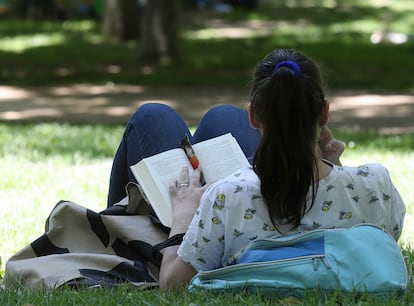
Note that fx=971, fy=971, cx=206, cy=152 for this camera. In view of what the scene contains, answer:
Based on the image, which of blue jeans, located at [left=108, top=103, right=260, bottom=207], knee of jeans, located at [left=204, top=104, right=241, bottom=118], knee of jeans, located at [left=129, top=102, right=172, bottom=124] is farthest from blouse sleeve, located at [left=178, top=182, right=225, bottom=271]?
knee of jeans, located at [left=204, top=104, right=241, bottom=118]

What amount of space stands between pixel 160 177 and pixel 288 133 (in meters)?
0.75

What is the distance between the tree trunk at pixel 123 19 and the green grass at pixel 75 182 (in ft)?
34.8

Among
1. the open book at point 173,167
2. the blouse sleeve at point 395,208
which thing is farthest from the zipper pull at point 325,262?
the open book at point 173,167

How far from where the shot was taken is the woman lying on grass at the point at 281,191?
117 inches

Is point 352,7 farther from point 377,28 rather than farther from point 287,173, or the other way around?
point 287,173

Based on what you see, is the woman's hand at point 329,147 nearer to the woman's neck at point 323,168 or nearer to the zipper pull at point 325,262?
the woman's neck at point 323,168

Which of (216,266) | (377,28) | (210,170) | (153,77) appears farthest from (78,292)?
(377,28)

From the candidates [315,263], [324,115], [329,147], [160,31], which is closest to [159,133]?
[329,147]

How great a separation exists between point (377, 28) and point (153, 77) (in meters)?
9.22

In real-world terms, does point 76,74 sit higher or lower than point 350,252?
lower

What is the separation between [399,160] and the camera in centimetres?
720

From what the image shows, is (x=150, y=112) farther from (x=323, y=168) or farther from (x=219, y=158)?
(x=323, y=168)

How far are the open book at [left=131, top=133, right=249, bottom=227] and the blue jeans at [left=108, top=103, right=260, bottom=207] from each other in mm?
311

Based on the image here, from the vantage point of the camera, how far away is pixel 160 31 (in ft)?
53.9
